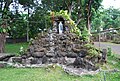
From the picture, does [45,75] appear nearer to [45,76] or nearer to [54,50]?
[45,76]

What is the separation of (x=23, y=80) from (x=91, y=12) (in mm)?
14183

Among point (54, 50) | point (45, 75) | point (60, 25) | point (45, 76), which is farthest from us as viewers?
point (60, 25)

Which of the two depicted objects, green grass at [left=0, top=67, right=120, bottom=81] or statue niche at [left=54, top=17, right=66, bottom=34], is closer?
green grass at [left=0, top=67, right=120, bottom=81]

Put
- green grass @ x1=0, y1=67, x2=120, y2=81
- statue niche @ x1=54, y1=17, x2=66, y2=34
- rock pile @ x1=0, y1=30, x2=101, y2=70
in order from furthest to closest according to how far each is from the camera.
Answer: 1. statue niche @ x1=54, y1=17, x2=66, y2=34
2. rock pile @ x1=0, y1=30, x2=101, y2=70
3. green grass @ x1=0, y1=67, x2=120, y2=81

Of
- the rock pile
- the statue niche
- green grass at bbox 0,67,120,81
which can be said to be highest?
the statue niche

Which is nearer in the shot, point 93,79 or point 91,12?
point 93,79

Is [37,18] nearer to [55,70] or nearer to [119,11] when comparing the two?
[55,70]

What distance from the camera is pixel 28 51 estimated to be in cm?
1131

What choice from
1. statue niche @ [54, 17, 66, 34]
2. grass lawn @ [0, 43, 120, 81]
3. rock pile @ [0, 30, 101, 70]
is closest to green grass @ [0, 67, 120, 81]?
grass lawn @ [0, 43, 120, 81]

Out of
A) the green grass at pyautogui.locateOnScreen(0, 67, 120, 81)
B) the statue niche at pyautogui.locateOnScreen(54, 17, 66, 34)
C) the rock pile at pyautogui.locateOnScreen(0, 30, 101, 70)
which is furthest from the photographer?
the statue niche at pyautogui.locateOnScreen(54, 17, 66, 34)

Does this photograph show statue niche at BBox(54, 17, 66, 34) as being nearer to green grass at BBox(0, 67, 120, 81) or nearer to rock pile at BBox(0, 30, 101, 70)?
rock pile at BBox(0, 30, 101, 70)

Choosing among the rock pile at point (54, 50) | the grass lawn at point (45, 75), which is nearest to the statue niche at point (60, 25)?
the rock pile at point (54, 50)

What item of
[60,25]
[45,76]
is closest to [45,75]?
[45,76]

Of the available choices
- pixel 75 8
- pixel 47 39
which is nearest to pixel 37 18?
pixel 75 8
